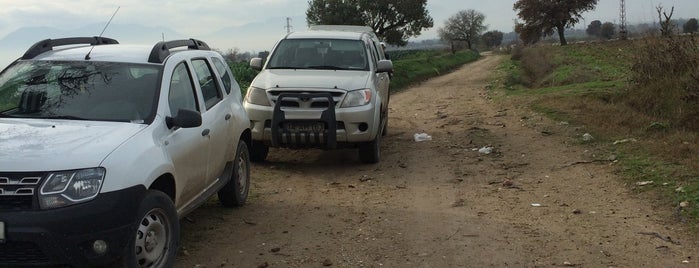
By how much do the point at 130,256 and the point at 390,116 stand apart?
11.3 meters

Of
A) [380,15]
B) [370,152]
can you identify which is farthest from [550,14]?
[370,152]

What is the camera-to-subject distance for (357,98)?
27.7 feet

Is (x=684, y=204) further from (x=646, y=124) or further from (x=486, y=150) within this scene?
(x=646, y=124)

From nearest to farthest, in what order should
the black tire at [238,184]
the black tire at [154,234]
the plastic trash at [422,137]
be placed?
the black tire at [154,234], the black tire at [238,184], the plastic trash at [422,137]

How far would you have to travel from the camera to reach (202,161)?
5227 millimetres

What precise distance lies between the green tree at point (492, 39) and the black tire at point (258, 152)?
118 m

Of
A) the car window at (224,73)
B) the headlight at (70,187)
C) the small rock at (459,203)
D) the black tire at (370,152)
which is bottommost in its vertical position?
the small rock at (459,203)

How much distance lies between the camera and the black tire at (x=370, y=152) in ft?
28.6

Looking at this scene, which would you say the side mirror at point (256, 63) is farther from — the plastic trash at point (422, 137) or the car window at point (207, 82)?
the car window at point (207, 82)

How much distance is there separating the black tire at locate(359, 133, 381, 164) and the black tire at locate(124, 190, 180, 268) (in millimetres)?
4612

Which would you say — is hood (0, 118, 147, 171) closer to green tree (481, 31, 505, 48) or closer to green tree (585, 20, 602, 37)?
green tree (585, 20, 602, 37)

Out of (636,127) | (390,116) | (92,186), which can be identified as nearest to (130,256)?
(92,186)

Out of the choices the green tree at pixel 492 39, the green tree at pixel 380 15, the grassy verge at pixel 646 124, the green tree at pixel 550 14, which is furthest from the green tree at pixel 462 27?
the grassy verge at pixel 646 124

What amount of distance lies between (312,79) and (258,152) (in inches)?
53.2
